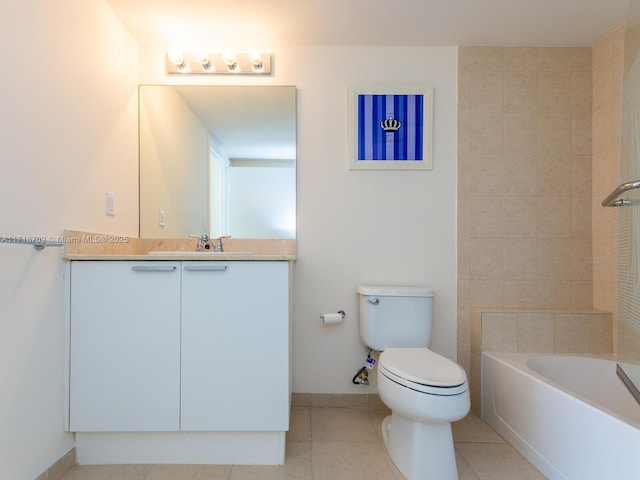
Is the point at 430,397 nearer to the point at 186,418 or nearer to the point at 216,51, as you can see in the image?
the point at 186,418

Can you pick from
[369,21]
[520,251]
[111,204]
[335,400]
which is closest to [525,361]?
[520,251]

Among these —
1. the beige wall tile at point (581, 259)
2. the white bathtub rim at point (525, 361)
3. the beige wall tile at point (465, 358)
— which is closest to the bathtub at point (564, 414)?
the white bathtub rim at point (525, 361)

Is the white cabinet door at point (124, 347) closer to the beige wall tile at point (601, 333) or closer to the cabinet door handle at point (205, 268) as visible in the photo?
the cabinet door handle at point (205, 268)

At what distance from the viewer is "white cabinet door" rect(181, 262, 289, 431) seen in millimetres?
1573

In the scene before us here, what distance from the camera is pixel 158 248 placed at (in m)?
2.18

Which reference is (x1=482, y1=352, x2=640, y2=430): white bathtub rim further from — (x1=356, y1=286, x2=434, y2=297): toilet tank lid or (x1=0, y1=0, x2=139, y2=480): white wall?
(x1=0, y1=0, x2=139, y2=480): white wall

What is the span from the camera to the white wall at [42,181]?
4.11 ft

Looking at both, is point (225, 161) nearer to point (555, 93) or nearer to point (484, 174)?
point (484, 174)

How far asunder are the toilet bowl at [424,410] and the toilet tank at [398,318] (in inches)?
12.8

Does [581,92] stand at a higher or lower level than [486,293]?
higher

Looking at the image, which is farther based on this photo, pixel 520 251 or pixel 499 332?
pixel 520 251

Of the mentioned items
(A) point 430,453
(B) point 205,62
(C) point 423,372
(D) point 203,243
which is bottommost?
(A) point 430,453

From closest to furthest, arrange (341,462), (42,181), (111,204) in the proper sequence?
(42,181) → (341,462) → (111,204)

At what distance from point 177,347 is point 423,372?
3.35 feet
